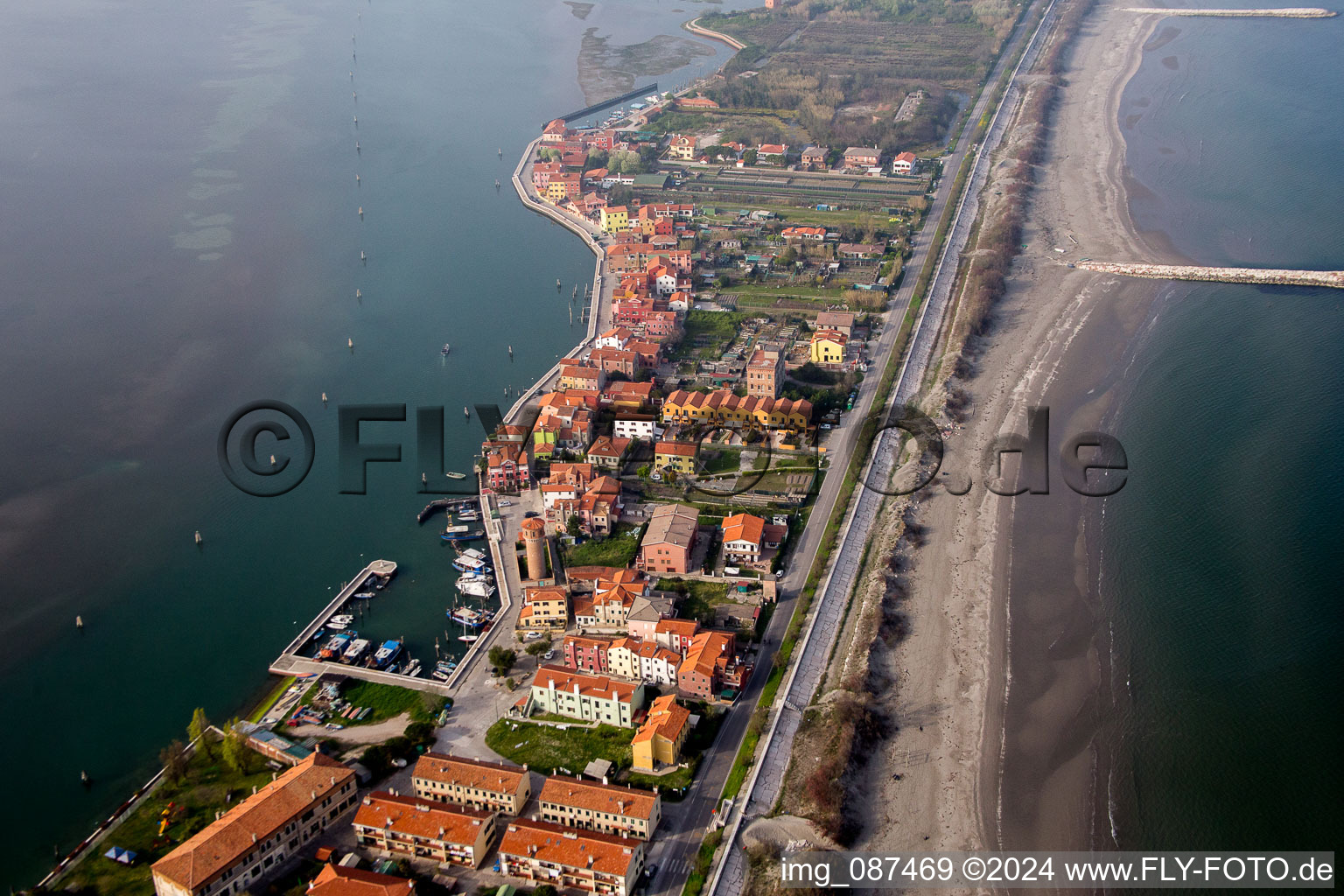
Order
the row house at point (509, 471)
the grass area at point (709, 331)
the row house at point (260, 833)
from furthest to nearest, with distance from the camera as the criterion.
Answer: the grass area at point (709, 331) < the row house at point (509, 471) < the row house at point (260, 833)

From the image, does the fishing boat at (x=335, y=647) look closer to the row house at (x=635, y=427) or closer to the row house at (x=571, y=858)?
the row house at (x=571, y=858)

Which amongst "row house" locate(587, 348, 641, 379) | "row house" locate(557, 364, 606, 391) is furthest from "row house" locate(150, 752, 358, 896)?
"row house" locate(587, 348, 641, 379)

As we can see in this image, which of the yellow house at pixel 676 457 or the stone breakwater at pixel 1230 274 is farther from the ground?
the stone breakwater at pixel 1230 274

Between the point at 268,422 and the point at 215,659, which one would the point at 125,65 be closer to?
the point at 268,422

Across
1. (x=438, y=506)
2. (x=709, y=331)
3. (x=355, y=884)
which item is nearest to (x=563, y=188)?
(x=709, y=331)

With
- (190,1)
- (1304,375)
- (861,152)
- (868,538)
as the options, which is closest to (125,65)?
Answer: (190,1)

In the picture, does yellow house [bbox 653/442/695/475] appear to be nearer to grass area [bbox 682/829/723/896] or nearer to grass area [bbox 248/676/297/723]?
grass area [bbox 248/676/297/723]

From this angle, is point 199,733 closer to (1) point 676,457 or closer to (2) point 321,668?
(2) point 321,668

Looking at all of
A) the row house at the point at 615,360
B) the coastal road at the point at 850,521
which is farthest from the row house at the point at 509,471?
the coastal road at the point at 850,521
